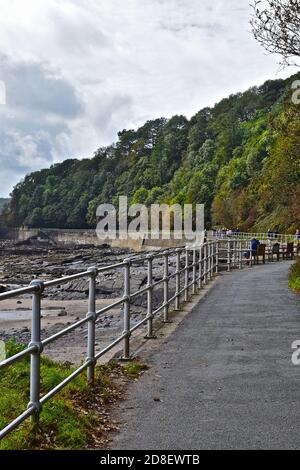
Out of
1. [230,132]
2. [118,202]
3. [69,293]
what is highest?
[230,132]

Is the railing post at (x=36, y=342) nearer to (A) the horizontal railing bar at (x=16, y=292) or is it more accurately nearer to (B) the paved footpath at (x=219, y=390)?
(A) the horizontal railing bar at (x=16, y=292)

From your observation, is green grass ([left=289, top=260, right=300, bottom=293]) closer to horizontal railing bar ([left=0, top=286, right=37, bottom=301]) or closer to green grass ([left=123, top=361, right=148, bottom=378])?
green grass ([left=123, top=361, right=148, bottom=378])

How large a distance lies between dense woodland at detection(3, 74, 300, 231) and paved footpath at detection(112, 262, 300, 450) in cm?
1220

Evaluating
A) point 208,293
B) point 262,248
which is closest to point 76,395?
point 208,293

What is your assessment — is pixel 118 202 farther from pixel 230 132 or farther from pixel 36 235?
pixel 230 132

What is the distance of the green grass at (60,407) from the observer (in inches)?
202

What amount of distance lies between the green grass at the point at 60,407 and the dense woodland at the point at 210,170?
15270mm

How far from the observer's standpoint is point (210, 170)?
115500 millimetres

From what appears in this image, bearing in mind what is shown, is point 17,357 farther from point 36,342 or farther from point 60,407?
point 60,407

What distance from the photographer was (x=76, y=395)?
21.5ft
